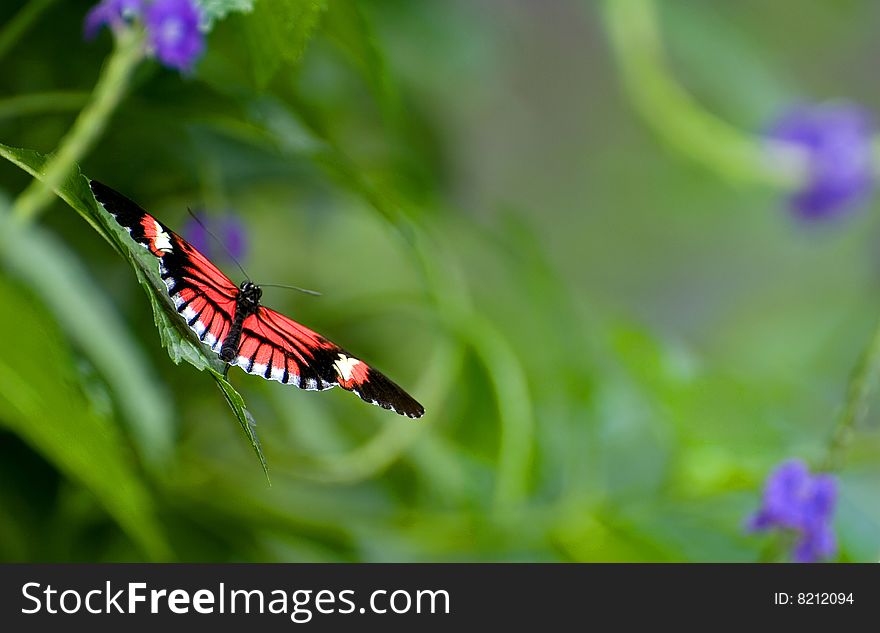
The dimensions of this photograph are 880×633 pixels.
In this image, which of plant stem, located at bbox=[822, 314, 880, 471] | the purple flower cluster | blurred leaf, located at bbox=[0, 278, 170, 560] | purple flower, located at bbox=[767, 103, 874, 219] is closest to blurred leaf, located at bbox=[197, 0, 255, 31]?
the purple flower cluster

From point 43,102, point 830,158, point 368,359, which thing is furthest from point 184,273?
point 830,158

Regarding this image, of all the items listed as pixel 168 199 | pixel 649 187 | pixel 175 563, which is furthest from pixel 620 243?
pixel 175 563

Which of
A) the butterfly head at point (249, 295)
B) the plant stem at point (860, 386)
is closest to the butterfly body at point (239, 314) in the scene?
the butterfly head at point (249, 295)

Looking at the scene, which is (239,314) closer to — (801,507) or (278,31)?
(278,31)

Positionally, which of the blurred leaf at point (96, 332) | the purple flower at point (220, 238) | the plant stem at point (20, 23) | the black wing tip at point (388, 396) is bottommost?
the black wing tip at point (388, 396)

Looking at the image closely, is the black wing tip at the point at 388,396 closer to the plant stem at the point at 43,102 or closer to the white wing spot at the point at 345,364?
the white wing spot at the point at 345,364

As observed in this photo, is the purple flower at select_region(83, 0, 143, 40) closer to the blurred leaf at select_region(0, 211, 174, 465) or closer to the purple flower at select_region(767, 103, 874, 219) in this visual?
the blurred leaf at select_region(0, 211, 174, 465)

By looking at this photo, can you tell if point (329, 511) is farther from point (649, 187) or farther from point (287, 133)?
point (649, 187)
